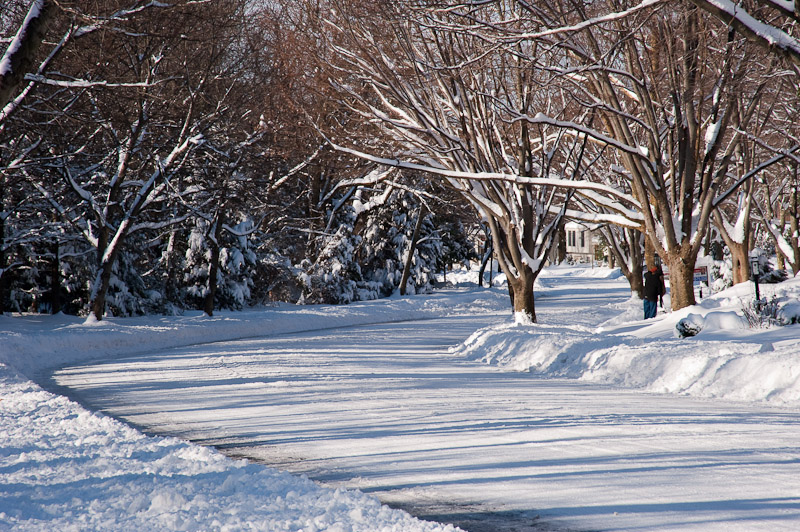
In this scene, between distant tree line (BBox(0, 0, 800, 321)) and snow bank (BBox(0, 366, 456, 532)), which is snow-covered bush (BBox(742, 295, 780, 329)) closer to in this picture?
distant tree line (BBox(0, 0, 800, 321))

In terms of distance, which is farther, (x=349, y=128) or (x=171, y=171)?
(x=171, y=171)

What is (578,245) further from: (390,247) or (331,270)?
(331,270)

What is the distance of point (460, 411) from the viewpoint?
8.52 metres

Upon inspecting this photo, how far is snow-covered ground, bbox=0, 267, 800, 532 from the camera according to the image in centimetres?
477

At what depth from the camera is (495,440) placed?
22.7 feet

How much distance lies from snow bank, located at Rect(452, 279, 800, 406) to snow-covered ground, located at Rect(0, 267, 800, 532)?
4 centimetres

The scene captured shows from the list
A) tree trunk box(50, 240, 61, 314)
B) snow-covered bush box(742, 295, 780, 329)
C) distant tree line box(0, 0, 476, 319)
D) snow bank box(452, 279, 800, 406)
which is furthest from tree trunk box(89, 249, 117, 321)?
snow-covered bush box(742, 295, 780, 329)

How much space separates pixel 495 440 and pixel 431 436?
65cm

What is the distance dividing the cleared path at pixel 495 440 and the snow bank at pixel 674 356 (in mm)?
658

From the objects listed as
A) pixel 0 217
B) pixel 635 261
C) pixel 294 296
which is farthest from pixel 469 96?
pixel 294 296

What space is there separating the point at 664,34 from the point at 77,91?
1311cm

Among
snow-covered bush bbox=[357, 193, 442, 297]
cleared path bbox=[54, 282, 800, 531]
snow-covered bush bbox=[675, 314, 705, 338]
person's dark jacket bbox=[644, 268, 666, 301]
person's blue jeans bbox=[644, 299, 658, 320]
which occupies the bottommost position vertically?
cleared path bbox=[54, 282, 800, 531]

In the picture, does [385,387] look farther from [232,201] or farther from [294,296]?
[294,296]

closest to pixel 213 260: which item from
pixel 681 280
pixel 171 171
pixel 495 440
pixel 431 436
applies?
pixel 171 171
